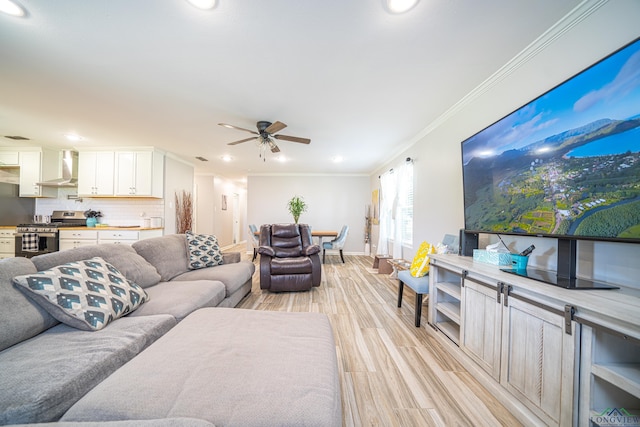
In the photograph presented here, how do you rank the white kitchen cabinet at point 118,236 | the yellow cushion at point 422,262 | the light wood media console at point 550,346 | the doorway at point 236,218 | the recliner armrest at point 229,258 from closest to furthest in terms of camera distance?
the light wood media console at point 550,346
the yellow cushion at point 422,262
the recliner armrest at point 229,258
the white kitchen cabinet at point 118,236
the doorway at point 236,218

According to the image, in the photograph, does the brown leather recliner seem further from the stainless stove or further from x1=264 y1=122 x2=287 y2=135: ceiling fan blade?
the stainless stove

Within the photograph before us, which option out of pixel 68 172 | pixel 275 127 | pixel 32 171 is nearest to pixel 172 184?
pixel 68 172

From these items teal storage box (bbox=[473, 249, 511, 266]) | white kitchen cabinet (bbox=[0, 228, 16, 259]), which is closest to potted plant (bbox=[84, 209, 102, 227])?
white kitchen cabinet (bbox=[0, 228, 16, 259])

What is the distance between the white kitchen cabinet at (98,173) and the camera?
179 inches

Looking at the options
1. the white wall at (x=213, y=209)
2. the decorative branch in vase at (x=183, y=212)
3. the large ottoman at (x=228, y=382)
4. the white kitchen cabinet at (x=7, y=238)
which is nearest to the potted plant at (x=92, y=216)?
the white kitchen cabinet at (x=7, y=238)

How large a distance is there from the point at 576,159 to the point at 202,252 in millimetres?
3481

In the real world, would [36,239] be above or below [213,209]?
below

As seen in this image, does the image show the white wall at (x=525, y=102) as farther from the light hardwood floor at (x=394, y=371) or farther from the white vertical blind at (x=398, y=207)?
the light hardwood floor at (x=394, y=371)

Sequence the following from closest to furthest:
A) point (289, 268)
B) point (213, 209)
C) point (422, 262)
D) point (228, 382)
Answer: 1. point (228, 382)
2. point (422, 262)
3. point (289, 268)
4. point (213, 209)

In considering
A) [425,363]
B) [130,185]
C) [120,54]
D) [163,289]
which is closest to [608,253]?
[425,363]

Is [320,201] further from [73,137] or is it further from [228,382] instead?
[228,382]

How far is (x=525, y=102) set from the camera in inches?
69.9

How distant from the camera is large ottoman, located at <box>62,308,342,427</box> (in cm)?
74

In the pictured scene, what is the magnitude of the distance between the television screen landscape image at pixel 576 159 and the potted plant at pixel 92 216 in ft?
22.0
